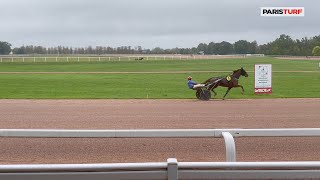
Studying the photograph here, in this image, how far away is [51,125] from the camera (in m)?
12.6

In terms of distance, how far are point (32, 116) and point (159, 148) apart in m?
7.13

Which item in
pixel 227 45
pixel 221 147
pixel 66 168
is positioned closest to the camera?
pixel 66 168

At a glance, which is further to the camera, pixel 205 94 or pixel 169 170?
pixel 205 94

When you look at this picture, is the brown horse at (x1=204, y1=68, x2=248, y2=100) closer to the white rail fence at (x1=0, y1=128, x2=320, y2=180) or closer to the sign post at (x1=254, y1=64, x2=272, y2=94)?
the sign post at (x1=254, y1=64, x2=272, y2=94)

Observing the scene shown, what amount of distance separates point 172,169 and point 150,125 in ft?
30.5

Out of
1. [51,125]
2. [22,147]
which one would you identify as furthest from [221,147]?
[51,125]

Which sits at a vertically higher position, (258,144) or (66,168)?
(66,168)

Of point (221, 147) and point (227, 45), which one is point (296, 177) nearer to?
point (221, 147)

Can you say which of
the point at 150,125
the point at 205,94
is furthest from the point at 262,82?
the point at 150,125

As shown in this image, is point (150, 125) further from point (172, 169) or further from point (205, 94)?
point (172, 169)

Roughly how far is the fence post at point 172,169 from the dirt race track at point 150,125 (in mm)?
4381

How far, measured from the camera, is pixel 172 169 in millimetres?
3303

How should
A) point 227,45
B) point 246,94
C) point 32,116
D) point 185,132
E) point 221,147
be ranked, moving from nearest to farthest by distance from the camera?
point 185,132, point 221,147, point 32,116, point 246,94, point 227,45

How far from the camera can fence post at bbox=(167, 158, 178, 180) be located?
327 cm
